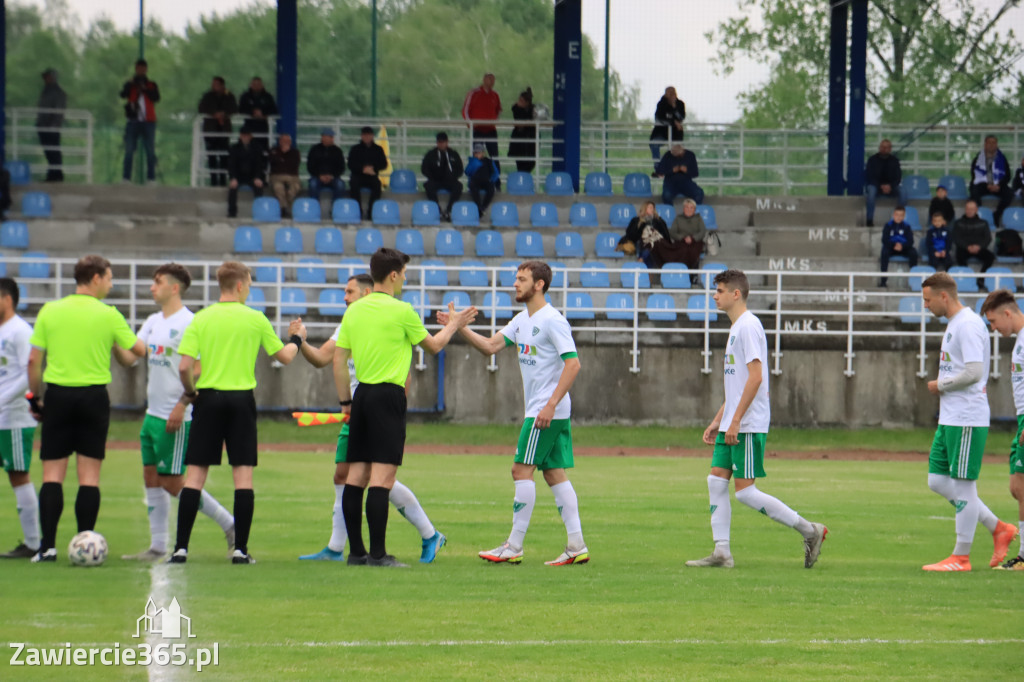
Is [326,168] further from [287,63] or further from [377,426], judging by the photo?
[377,426]

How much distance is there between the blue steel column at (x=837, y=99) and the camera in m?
29.0

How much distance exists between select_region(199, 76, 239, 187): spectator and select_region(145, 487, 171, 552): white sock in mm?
A: 19397

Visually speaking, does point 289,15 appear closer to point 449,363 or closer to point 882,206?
point 449,363

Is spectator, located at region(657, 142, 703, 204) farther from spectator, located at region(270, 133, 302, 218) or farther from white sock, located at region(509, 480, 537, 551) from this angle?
white sock, located at region(509, 480, 537, 551)

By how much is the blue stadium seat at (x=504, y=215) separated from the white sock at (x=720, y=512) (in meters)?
17.2

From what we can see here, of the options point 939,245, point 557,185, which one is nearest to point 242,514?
point 939,245

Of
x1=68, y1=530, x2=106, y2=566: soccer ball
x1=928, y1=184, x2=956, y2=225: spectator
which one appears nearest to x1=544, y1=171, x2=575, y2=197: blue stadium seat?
x1=928, y1=184, x2=956, y2=225: spectator

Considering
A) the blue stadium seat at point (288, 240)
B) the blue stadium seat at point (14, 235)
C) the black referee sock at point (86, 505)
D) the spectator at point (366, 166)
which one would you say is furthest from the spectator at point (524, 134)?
the black referee sock at point (86, 505)

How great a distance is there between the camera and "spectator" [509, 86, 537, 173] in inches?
1130

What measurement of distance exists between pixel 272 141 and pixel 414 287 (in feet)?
30.7

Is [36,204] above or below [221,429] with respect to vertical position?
above

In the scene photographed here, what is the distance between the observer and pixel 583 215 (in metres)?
26.4

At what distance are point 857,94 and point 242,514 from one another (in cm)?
2247

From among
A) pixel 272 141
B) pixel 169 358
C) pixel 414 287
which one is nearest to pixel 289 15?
pixel 272 141
